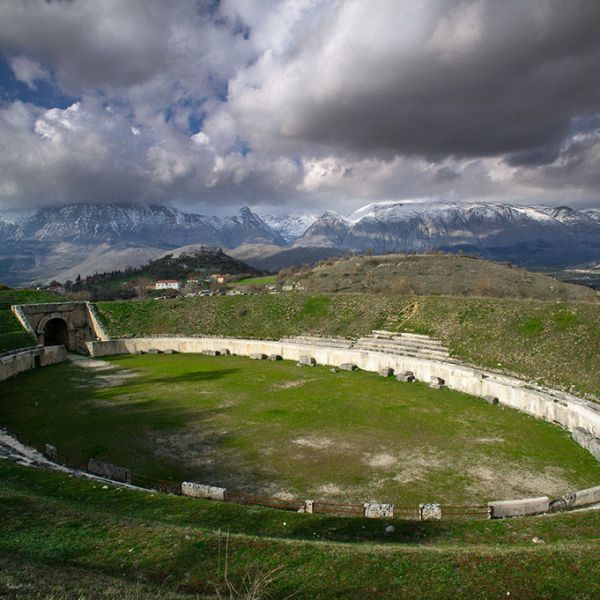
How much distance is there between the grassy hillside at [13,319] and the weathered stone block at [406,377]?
122ft

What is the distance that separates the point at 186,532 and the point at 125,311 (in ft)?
170

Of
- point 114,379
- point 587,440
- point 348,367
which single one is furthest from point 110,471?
point 348,367

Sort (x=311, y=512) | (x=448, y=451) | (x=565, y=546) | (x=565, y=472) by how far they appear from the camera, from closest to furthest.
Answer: (x=565, y=546)
(x=311, y=512)
(x=565, y=472)
(x=448, y=451)

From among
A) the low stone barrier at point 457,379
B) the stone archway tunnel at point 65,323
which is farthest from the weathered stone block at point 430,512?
the stone archway tunnel at point 65,323

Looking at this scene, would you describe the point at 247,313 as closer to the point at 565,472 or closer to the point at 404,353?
the point at 404,353

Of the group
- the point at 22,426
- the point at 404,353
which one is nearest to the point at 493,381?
the point at 404,353

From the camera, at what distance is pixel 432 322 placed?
4194 cm

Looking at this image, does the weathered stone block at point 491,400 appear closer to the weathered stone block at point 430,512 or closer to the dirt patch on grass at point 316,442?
the dirt patch on grass at point 316,442

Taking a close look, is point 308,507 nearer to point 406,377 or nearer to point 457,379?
point 457,379

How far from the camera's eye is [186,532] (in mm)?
10945

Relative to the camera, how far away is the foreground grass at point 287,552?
8.73m

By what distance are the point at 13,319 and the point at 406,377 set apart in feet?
147

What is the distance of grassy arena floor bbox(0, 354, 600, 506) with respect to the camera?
17.7 m

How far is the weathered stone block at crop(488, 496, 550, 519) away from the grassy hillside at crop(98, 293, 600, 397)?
14237 mm
